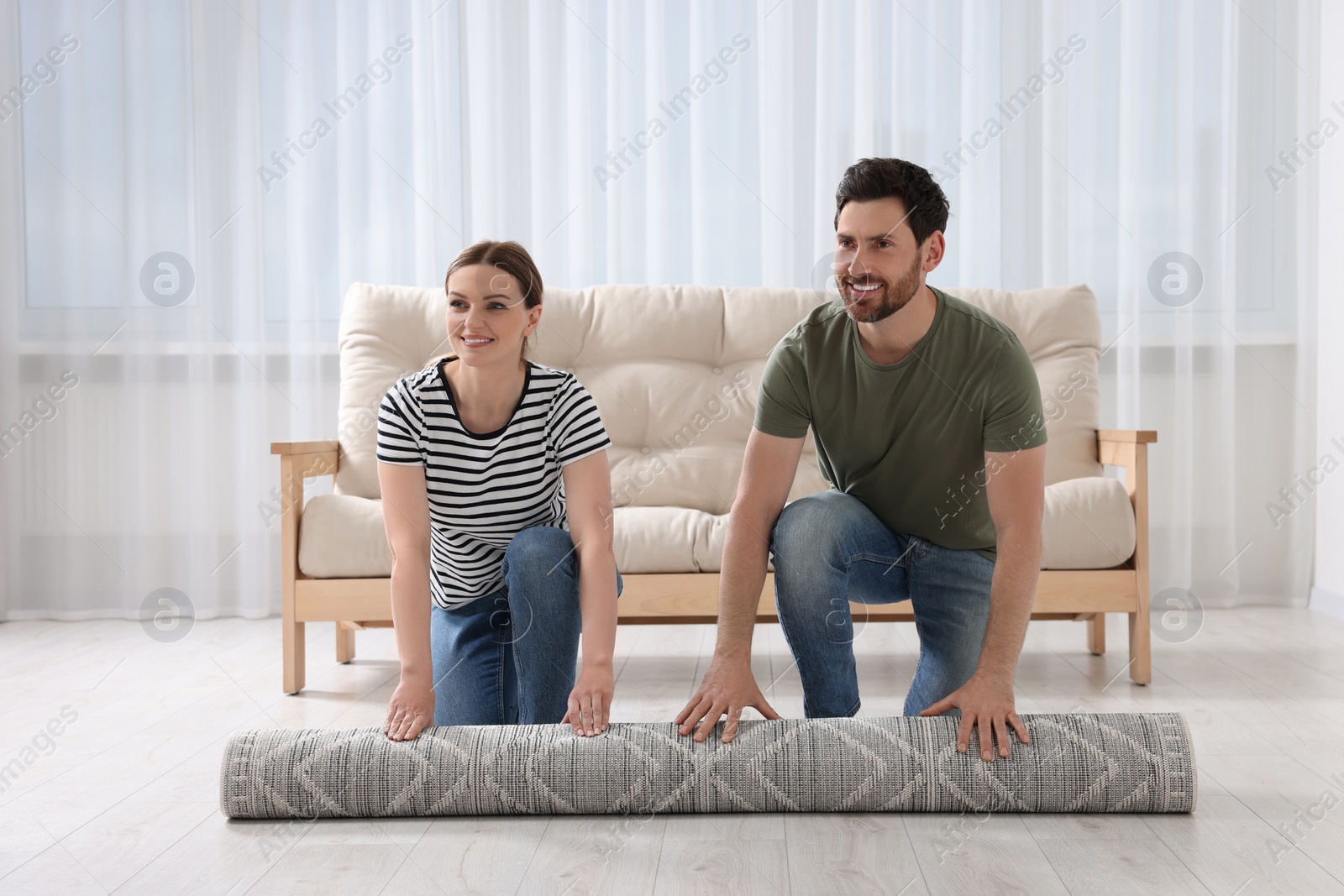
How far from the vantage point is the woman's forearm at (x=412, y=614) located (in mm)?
1420

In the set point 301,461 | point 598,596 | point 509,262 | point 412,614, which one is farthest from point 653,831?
point 301,461

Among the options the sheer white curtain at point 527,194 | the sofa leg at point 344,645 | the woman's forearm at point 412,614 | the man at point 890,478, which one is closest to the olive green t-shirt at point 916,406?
the man at point 890,478

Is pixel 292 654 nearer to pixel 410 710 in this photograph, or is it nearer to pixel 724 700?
pixel 410 710

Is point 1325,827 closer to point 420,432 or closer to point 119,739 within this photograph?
point 420,432

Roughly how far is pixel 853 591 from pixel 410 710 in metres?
0.68

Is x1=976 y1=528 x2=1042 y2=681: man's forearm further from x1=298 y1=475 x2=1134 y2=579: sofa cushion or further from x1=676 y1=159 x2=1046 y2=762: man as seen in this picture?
x1=298 y1=475 x2=1134 y2=579: sofa cushion

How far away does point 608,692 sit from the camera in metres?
1.41

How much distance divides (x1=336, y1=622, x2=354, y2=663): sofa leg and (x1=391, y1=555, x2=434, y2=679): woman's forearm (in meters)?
1.08

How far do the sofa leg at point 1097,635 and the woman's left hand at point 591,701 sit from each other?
1.44m

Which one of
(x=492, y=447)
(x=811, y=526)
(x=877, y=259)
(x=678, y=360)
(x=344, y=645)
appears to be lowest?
(x=344, y=645)

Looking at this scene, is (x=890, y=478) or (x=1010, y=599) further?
(x=890, y=478)

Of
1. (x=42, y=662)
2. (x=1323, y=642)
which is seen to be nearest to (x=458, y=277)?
(x=42, y=662)

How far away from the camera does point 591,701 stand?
1.39 m

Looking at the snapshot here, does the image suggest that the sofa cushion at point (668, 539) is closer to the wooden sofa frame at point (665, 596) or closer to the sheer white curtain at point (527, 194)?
the wooden sofa frame at point (665, 596)
